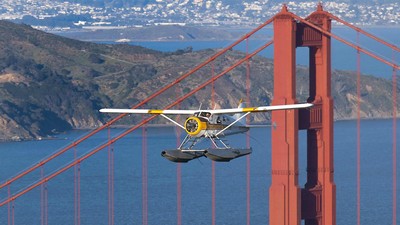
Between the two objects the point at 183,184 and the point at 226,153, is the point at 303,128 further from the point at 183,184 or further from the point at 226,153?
the point at 183,184

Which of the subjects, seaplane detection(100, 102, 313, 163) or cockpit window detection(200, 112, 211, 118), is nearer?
seaplane detection(100, 102, 313, 163)

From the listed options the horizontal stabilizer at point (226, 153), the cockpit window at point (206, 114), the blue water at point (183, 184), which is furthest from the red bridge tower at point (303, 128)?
the blue water at point (183, 184)

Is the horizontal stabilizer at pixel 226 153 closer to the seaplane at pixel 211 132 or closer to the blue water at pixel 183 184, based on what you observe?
the seaplane at pixel 211 132

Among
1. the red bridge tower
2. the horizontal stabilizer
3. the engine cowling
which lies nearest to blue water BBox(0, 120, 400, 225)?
the red bridge tower

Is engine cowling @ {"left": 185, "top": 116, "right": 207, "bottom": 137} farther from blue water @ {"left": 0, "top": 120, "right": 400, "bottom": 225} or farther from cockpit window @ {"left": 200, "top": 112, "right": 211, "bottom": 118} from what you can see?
blue water @ {"left": 0, "top": 120, "right": 400, "bottom": 225}

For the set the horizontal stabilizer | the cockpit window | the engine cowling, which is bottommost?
the horizontal stabilizer

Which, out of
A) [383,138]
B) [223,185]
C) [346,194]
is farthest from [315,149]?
[383,138]
